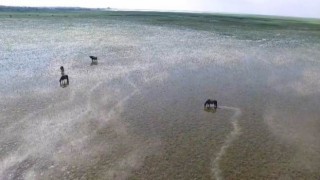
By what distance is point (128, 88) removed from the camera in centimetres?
3162

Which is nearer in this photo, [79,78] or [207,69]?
[79,78]

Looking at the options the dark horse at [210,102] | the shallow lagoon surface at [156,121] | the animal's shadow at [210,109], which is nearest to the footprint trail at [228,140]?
the shallow lagoon surface at [156,121]

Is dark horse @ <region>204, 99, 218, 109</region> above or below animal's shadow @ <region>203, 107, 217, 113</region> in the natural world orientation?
above

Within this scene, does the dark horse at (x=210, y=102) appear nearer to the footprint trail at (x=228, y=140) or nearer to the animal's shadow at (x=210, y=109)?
the animal's shadow at (x=210, y=109)

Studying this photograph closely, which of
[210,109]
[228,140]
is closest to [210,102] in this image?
[210,109]

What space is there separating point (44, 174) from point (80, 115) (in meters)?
8.30

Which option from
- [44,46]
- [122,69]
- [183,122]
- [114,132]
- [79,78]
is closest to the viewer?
[114,132]

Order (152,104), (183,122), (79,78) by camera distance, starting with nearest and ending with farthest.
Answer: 1. (183,122)
2. (152,104)
3. (79,78)

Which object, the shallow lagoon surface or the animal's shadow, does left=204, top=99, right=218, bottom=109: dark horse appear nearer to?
the animal's shadow

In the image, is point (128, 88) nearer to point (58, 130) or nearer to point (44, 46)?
point (58, 130)

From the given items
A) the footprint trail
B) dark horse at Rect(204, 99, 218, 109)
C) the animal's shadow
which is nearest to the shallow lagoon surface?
the footprint trail

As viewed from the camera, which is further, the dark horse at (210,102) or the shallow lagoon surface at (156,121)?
the dark horse at (210,102)


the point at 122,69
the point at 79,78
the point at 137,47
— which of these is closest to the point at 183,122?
the point at 79,78

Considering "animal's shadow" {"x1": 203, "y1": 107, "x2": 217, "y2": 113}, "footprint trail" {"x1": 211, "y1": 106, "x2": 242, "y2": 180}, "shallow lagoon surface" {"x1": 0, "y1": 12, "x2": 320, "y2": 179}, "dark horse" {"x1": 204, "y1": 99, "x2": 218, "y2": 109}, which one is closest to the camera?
"footprint trail" {"x1": 211, "y1": 106, "x2": 242, "y2": 180}
